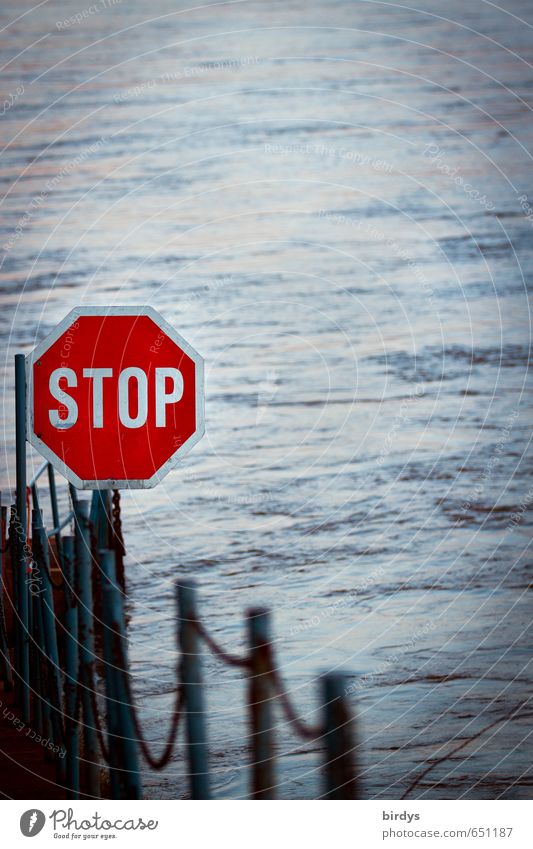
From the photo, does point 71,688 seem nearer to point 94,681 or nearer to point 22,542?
point 94,681

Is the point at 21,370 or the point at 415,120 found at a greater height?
the point at 415,120

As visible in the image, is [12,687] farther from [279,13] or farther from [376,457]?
[279,13]

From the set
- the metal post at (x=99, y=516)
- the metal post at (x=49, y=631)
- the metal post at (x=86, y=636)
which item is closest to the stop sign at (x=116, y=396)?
the metal post at (x=99, y=516)

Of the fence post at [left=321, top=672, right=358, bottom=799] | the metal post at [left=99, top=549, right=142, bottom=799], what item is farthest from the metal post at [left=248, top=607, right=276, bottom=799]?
the metal post at [left=99, top=549, right=142, bottom=799]

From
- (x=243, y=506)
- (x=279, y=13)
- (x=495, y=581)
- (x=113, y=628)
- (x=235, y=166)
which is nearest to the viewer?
(x=113, y=628)

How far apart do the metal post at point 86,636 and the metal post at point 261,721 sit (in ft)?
0.98

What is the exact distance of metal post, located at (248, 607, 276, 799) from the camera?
2588mm

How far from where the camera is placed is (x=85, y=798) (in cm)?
257

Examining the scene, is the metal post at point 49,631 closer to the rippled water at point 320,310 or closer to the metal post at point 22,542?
the metal post at point 22,542

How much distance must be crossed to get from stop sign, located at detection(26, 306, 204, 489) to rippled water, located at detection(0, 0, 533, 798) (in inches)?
21.4

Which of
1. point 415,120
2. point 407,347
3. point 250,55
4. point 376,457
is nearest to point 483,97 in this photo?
point 415,120

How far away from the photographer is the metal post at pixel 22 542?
8.62ft

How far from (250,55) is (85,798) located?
12.4ft

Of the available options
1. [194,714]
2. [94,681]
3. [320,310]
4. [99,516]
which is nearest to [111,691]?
[94,681]
